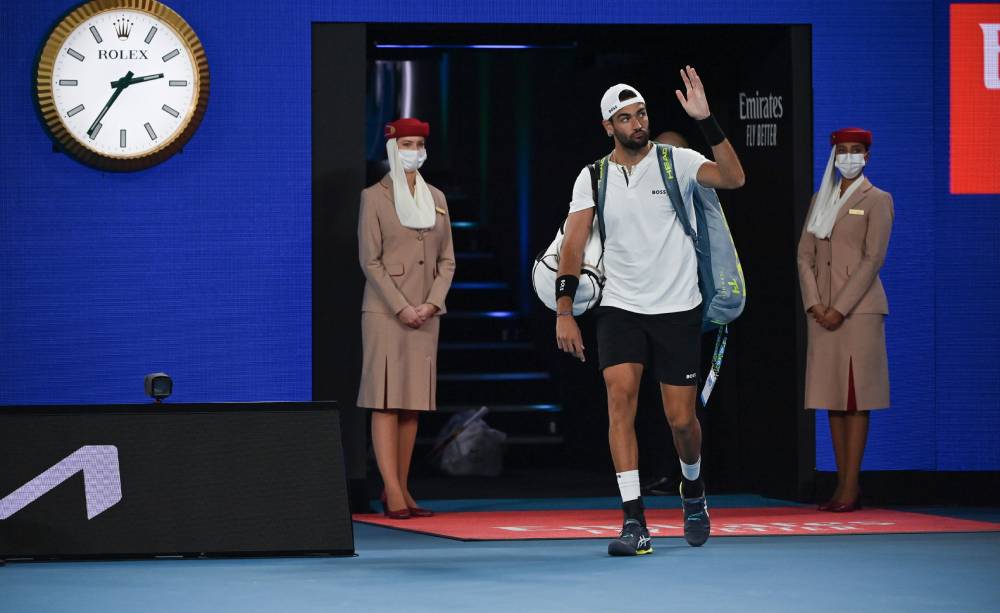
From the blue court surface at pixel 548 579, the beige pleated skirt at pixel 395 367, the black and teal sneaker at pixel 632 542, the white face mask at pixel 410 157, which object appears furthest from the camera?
the white face mask at pixel 410 157

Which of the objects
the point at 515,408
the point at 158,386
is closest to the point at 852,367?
the point at 515,408

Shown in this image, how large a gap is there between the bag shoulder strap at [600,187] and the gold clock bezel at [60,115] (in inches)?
108

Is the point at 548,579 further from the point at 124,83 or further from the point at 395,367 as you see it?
the point at 124,83

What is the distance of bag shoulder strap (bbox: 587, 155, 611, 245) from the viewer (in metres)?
6.29

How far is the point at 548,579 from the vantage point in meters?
5.39

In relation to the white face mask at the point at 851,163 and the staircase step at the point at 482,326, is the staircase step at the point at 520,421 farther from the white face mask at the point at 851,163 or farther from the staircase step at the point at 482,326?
the white face mask at the point at 851,163

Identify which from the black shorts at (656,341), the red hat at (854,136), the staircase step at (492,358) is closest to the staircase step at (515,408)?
the staircase step at (492,358)

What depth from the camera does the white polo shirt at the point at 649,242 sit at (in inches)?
245

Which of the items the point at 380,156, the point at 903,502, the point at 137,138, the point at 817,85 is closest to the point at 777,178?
the point at 817,85

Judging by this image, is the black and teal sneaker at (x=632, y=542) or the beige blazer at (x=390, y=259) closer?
the black and teal sneaker at (x=632, y=542)

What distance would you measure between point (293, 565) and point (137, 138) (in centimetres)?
329

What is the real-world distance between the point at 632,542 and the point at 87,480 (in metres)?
2.08

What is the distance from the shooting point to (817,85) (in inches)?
343

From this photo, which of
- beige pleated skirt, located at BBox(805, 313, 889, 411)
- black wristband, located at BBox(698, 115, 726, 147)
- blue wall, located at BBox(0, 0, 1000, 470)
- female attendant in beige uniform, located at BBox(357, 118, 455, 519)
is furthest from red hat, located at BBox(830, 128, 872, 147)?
black wristband, located at BBox(698, 115, 726, 147)
